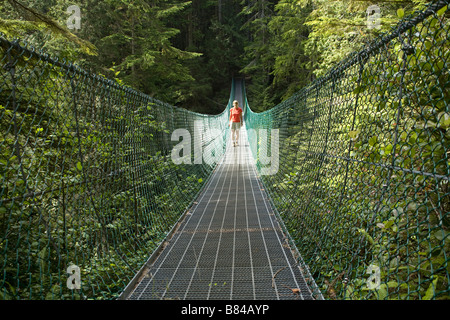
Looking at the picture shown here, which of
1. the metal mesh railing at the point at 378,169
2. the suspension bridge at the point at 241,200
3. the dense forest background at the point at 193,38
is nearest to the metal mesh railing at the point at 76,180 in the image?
the suspension bridge at the point at 241,200

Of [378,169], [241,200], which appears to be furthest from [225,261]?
[241,200]

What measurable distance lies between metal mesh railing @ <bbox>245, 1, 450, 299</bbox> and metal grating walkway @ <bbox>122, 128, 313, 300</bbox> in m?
0.20

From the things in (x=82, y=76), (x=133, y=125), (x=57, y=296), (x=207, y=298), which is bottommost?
(x=207, y=298)

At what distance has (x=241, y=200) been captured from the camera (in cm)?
441

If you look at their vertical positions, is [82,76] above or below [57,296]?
above

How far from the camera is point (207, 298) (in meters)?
1.87

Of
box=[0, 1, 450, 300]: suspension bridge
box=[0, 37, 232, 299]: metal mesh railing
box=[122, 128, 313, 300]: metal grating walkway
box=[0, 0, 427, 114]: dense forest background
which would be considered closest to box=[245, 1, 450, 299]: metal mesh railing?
box=[0, 1, 450, 300]: suspension bridge

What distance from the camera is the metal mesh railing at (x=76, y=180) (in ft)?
5.04

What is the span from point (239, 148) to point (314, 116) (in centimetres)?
795

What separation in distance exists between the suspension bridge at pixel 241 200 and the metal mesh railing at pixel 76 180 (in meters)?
0.02

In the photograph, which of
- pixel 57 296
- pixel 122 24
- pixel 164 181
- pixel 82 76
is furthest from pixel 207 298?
pixel 122 24

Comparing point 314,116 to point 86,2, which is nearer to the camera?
point 314,116

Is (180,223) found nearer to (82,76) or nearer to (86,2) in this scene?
(82,76)

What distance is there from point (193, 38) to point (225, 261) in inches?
972
